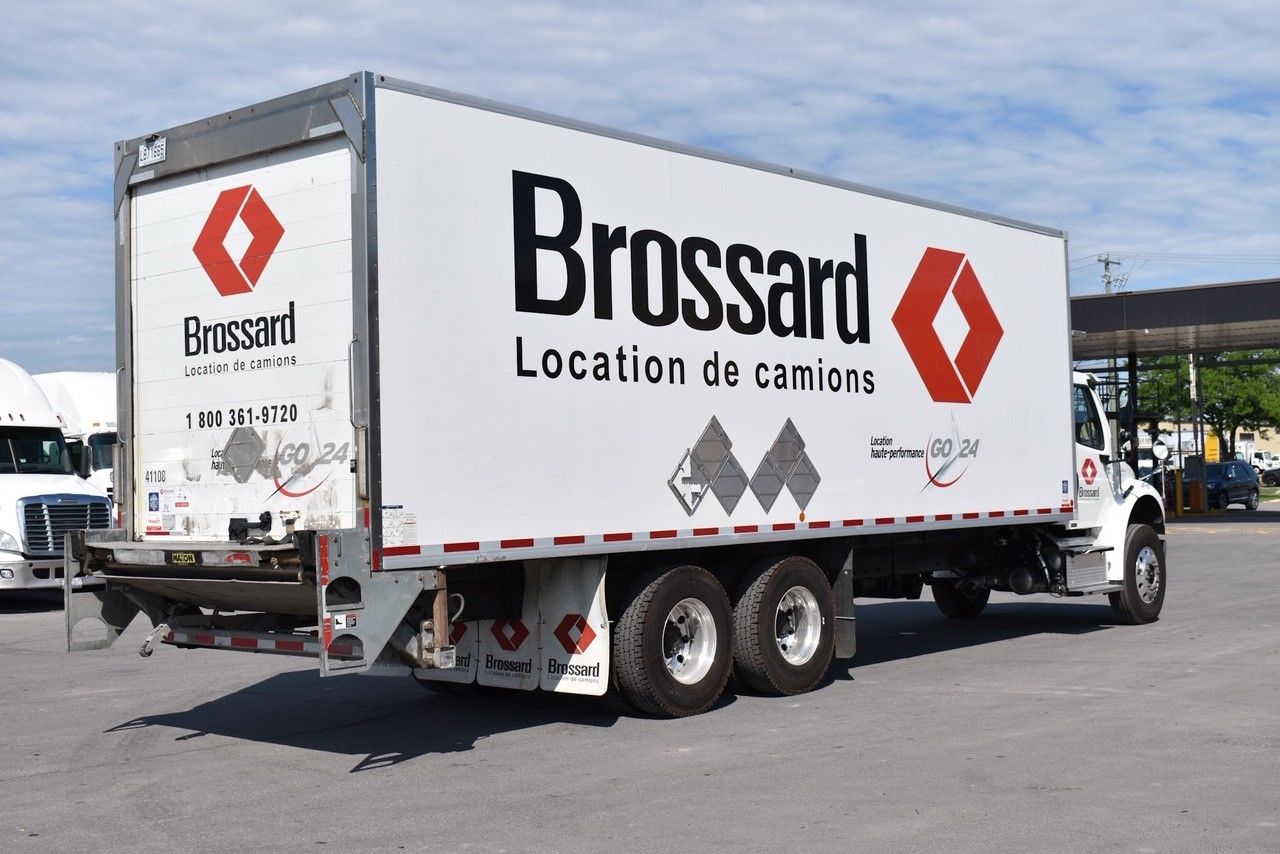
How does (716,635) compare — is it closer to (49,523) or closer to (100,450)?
(49,523)

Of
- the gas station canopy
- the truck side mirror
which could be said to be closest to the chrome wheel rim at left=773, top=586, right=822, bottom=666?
the truck side mirror

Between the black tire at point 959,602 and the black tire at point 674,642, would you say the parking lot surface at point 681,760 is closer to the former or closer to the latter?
the black tire at point 674,642

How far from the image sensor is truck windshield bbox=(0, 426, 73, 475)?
2031cm

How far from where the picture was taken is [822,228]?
1141cm

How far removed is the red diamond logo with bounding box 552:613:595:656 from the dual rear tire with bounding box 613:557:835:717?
254 mm

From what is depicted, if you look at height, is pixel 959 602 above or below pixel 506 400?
below

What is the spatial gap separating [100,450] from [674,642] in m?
17.2

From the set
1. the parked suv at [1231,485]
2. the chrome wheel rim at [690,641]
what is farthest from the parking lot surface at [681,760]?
the parked suv at [1231,485]

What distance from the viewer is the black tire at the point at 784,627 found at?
1060 cm

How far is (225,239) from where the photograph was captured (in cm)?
934

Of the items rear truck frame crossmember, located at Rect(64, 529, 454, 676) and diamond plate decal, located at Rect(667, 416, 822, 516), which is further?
diamond plate decal, located at Rect(667, 416, 822, 516)

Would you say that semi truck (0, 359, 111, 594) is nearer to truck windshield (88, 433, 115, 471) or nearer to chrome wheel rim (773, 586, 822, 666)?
truck windshield (88, 433, 115, 471)

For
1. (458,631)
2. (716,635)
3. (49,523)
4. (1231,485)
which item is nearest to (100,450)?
(49,523)

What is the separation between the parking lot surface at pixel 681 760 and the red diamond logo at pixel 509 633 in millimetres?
568
